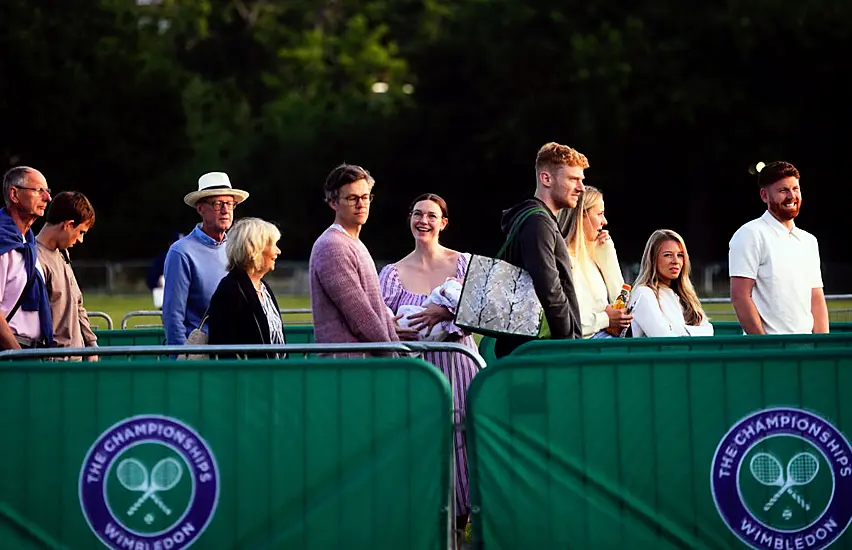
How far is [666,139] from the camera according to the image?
1753 inches

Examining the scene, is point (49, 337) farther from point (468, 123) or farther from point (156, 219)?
point (156, 219)

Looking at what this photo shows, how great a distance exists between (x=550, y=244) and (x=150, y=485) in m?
2.41

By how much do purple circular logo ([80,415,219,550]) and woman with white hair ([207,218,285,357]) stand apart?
1034 mm

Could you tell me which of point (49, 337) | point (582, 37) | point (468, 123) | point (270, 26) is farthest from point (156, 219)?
point (49, 337)

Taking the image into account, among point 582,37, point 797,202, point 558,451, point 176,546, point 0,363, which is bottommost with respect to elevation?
point 176,546

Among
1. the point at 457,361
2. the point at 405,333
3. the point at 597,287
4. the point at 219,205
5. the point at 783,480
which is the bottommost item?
the point at 783,480

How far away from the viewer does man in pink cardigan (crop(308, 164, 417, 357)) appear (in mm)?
7383

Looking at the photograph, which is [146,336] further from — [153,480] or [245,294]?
[153,480]

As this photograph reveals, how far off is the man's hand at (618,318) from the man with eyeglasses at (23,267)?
3173 millimetres

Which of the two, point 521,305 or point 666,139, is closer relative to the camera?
point 521,305

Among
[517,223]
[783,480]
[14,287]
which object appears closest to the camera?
[783,480]

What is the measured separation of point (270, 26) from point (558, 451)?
68622mm

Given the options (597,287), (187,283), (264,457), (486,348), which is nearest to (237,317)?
(264,457)

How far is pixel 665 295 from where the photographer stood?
8.73 m
